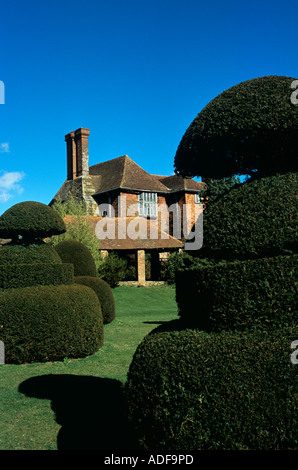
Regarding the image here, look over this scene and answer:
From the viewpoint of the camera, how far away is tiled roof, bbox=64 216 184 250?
1212 inches

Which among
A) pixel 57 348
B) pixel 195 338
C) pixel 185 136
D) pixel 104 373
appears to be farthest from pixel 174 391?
pixel 57 348

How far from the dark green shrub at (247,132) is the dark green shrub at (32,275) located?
6.18 metres

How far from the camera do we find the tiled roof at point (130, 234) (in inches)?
1212

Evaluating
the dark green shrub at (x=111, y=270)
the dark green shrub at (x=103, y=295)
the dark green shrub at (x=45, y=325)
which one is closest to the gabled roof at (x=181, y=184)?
the dark green shrub at (x=111, y=270)

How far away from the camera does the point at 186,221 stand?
134ft

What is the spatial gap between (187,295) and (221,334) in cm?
62

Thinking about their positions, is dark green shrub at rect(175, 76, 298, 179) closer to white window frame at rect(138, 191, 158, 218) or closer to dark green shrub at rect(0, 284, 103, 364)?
dark green shrub at rect(0, 284, 103, 364)

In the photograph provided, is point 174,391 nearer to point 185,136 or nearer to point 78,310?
point 185,136

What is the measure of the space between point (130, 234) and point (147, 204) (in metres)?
7.93

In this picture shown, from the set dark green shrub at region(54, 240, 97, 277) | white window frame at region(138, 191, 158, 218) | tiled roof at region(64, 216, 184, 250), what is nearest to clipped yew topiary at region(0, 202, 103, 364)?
dark green shrub at region(54, 240, 97, 277)

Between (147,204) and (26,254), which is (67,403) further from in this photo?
(147,204)

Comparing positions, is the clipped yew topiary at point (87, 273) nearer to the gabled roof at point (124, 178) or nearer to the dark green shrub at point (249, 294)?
the dark green shrub at point (249, 294)

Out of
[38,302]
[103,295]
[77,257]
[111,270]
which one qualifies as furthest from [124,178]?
[38,302]

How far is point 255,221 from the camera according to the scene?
13.6ft
